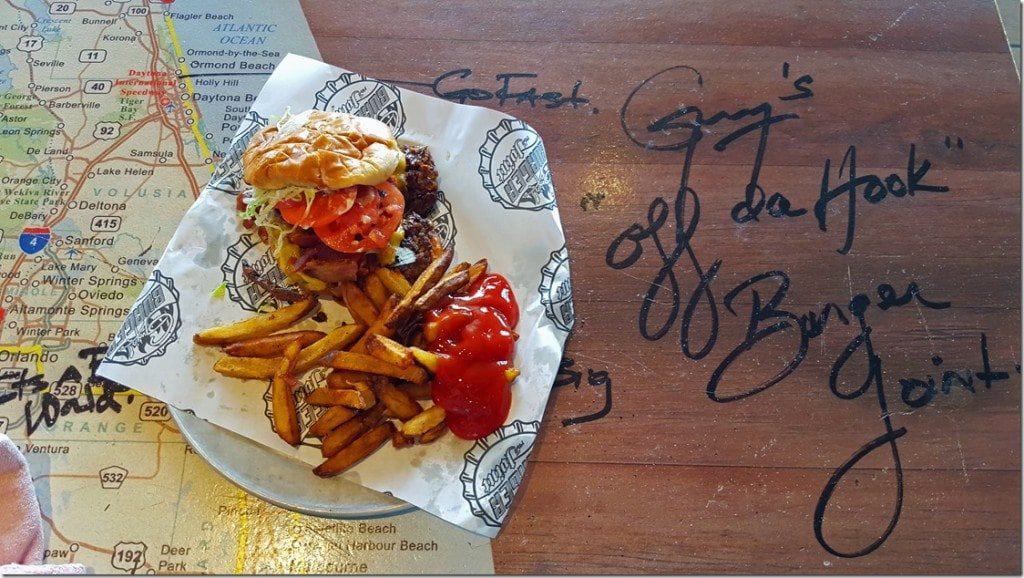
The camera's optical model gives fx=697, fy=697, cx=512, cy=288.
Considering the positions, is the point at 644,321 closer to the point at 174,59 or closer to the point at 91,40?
the point at 174,59

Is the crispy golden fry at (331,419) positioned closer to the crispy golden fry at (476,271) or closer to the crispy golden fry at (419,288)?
the crispy golden fry at (419,288)

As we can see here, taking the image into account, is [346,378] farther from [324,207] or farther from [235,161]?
[235,161]

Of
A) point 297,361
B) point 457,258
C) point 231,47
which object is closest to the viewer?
point 297,361

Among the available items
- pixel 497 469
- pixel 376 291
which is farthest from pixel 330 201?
pixel 497 469

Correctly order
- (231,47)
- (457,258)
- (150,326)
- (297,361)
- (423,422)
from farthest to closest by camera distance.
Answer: (231,47) < (457,258) < (150,326) < (297,361) < (423,422)

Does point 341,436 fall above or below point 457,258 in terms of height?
below

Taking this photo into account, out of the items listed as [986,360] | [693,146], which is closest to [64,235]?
[693,146]
